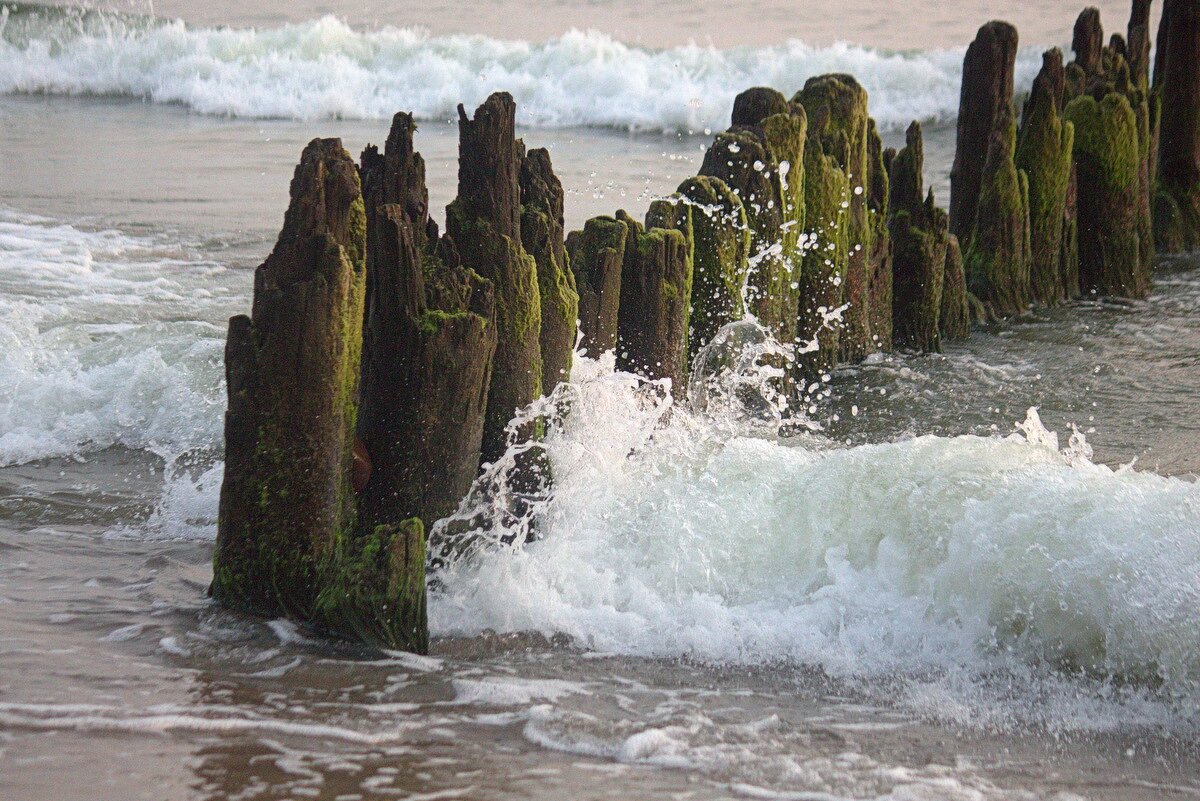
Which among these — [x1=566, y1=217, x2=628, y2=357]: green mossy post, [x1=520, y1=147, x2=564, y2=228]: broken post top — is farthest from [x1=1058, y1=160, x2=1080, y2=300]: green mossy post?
[x1=520, y1=147, x2=564, y2=228]: broken post top

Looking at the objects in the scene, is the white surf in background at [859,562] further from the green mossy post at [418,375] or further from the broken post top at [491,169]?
the broken post top at [491,169]

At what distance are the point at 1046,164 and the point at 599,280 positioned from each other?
536 centimetres

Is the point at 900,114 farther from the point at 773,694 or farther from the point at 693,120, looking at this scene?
the point at 773,694

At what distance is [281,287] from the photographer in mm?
4395

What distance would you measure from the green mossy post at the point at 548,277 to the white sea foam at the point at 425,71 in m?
21.0

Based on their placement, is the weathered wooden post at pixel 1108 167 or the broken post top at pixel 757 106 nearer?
the broken post top at pixel 757 106

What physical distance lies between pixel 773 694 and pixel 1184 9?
10.1 m

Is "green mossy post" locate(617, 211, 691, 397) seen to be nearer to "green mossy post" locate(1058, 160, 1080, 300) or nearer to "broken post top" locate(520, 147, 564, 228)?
"broken post top" locate(520, 147, 564, 228)

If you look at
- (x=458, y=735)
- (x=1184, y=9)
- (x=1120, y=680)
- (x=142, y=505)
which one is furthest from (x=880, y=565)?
(x=1184, y=9)

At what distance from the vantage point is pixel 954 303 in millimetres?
9531

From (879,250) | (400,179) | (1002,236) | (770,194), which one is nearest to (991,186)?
(1002,236)

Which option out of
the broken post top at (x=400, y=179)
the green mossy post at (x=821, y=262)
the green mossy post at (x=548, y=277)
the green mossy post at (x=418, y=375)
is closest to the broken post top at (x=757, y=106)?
the green mossy post at (x=821, y=262)

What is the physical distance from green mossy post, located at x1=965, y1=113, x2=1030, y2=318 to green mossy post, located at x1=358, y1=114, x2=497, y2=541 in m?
5.82

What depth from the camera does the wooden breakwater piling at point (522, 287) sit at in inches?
176
